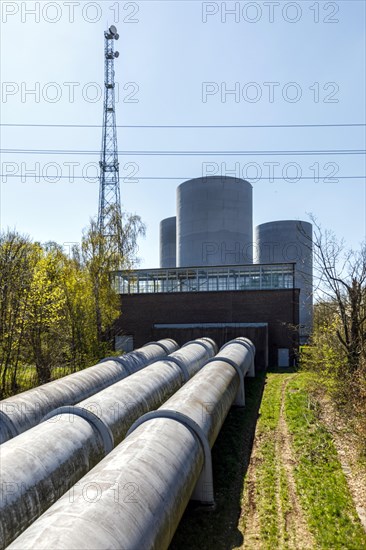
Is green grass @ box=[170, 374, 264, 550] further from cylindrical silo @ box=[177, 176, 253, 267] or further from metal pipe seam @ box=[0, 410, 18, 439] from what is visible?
cylindrical silo @ box=[177, 176, 253, 267]

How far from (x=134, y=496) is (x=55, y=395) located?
214 inches

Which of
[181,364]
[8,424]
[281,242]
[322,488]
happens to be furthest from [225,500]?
[281,242]

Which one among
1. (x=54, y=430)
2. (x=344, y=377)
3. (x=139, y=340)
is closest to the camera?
(x=54, y=430)

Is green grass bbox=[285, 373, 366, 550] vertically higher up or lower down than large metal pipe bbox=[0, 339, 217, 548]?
lower down

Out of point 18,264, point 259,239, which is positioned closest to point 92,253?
point 18,264

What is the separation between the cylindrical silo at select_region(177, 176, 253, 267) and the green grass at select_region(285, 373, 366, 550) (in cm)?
2422

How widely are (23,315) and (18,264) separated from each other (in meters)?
2.12

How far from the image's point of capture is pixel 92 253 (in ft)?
71.7

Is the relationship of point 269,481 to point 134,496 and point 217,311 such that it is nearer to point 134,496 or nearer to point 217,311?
point 134,496

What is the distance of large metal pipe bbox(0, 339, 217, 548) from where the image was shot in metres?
4.89

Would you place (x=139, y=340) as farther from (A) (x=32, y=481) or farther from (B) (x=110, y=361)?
(A) (x=32, y=481)

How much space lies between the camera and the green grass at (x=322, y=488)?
20.2 ft

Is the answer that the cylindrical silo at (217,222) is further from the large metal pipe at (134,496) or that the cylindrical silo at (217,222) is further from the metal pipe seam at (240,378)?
the large metal pipe at (134,496)

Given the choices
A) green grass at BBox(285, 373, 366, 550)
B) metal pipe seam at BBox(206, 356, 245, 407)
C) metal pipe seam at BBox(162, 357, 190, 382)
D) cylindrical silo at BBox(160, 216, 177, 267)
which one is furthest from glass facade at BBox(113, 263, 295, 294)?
cylindrical silo at BBox(160, 216, 177, 267)
